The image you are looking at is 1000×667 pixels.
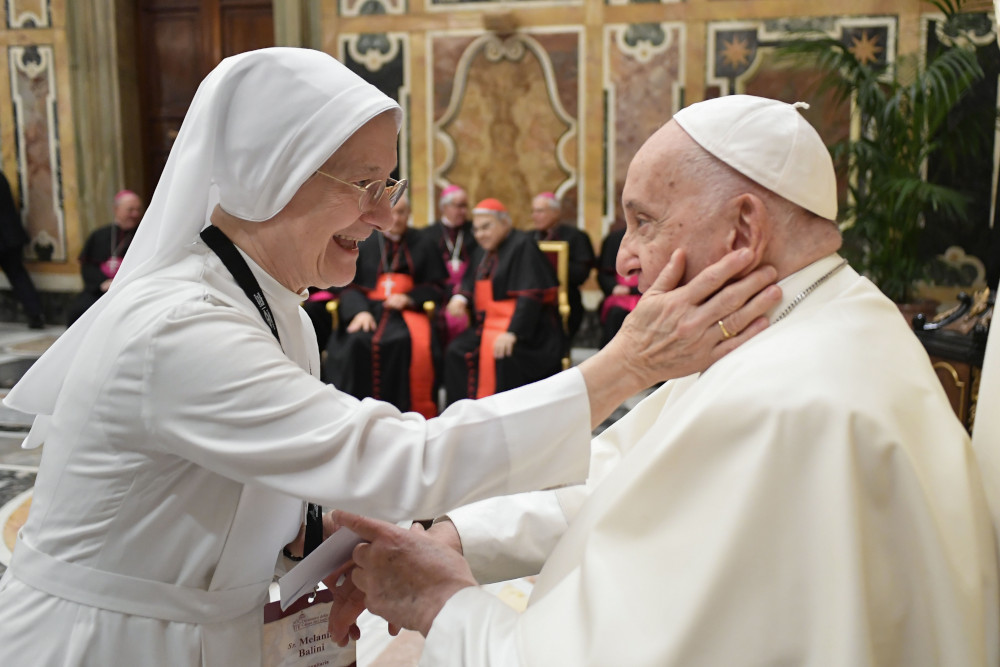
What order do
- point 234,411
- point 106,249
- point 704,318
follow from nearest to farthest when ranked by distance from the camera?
point 234,411, point 704,318, point 106,249

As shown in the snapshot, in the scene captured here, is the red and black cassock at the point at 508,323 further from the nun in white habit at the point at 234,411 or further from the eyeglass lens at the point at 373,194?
the nun in white habit at the point at 234,411

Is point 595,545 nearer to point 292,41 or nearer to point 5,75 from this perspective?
point 292,41

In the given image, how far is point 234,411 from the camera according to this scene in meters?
1.50

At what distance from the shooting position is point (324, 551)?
1.77 m

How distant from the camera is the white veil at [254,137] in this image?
5.55ft

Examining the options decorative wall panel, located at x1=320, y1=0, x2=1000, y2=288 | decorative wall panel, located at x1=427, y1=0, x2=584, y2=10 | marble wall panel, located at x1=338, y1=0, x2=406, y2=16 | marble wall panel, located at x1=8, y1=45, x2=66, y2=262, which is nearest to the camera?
decorative wall panel, located at x1=320, y1=0, x2=1000, y2=288

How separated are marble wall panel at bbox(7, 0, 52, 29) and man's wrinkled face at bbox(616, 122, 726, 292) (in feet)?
37.0

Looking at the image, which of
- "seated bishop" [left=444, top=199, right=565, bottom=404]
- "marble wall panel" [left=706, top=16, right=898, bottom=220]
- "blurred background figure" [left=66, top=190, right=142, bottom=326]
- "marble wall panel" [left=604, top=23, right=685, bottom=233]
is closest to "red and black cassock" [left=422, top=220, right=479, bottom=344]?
"seated bishop" [left=444, top=199, right=565, bottom=404]

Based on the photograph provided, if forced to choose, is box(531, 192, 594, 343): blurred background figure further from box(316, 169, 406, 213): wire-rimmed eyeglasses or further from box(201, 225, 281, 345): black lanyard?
box(201, 225, 281, 345): black lanyard

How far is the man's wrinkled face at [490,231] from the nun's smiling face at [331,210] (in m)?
5.45

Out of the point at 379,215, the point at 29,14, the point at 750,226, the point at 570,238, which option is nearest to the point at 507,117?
the point at 570,238

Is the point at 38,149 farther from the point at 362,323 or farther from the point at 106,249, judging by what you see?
the point at 362,323

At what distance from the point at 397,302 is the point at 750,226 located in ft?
18.9

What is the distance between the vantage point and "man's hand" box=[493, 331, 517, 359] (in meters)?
6.91
